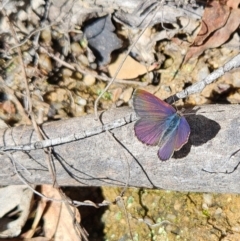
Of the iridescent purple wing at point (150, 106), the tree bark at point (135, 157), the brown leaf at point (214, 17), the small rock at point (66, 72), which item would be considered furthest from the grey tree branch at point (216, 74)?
the small rock at point (66, 72)

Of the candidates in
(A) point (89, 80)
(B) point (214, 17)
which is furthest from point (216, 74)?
(A) point (89, 80)

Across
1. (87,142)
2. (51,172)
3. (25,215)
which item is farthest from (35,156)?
(25,215)

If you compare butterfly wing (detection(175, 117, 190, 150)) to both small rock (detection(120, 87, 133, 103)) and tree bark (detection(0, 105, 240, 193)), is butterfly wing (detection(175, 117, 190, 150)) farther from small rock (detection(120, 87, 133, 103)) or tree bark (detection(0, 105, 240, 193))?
small rock (detection(120, 87, 133, 103))

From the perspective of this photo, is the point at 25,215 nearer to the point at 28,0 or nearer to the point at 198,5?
the point at 28,0

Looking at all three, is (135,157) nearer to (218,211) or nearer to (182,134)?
(182,134)

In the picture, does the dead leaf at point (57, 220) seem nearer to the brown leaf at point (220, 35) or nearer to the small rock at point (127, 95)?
the small rock at point (127, 95)

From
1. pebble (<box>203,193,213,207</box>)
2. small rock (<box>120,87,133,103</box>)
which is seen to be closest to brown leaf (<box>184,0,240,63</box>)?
small rock (<box>120,87,133,103</box>)
